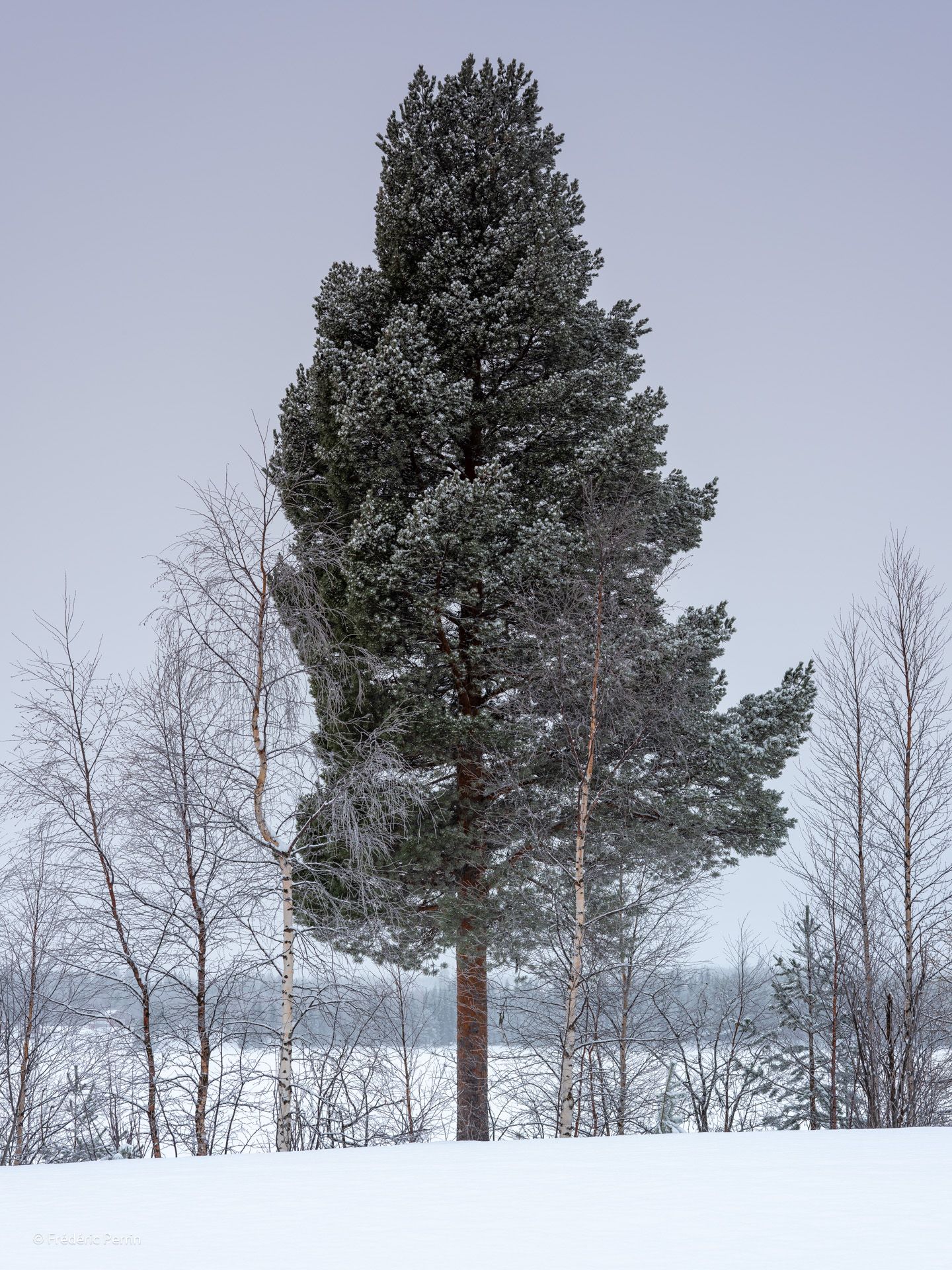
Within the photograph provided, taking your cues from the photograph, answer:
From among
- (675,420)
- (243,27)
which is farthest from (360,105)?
(675,420)

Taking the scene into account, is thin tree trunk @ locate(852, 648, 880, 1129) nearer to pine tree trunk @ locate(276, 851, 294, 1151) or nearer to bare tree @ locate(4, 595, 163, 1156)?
pine tree trunk @ locate(276, 851, 294, 1151)

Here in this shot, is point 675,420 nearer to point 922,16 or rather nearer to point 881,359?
point 881,359

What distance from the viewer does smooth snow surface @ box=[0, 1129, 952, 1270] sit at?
11.4ft

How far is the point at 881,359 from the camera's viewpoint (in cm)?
14950

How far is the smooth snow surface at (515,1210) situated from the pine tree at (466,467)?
5.54m

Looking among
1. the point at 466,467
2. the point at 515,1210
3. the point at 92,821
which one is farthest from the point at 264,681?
the point at 515,1210

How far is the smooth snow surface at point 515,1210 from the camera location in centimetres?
349

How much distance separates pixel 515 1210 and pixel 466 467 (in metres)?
10.6

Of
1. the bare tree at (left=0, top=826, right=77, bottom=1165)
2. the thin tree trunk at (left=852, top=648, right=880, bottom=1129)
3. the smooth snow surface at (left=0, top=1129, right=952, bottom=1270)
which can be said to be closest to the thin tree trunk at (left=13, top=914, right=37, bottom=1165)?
the bare tree at (left=0, top=826, right=77, bottom=1165)

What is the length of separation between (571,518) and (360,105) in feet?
680

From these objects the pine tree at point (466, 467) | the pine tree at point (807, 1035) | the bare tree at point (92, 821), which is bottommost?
the pine tree at point (807, 1035)

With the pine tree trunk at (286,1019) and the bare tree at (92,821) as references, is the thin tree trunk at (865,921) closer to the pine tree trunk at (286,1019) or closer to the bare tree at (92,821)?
the pine tree trunk at (286,1019)

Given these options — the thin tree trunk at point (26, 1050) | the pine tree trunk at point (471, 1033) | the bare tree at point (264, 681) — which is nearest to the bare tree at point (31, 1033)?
the thin tree trunk at point (26, 1050)

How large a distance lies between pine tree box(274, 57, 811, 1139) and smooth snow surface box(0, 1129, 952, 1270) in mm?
5536
